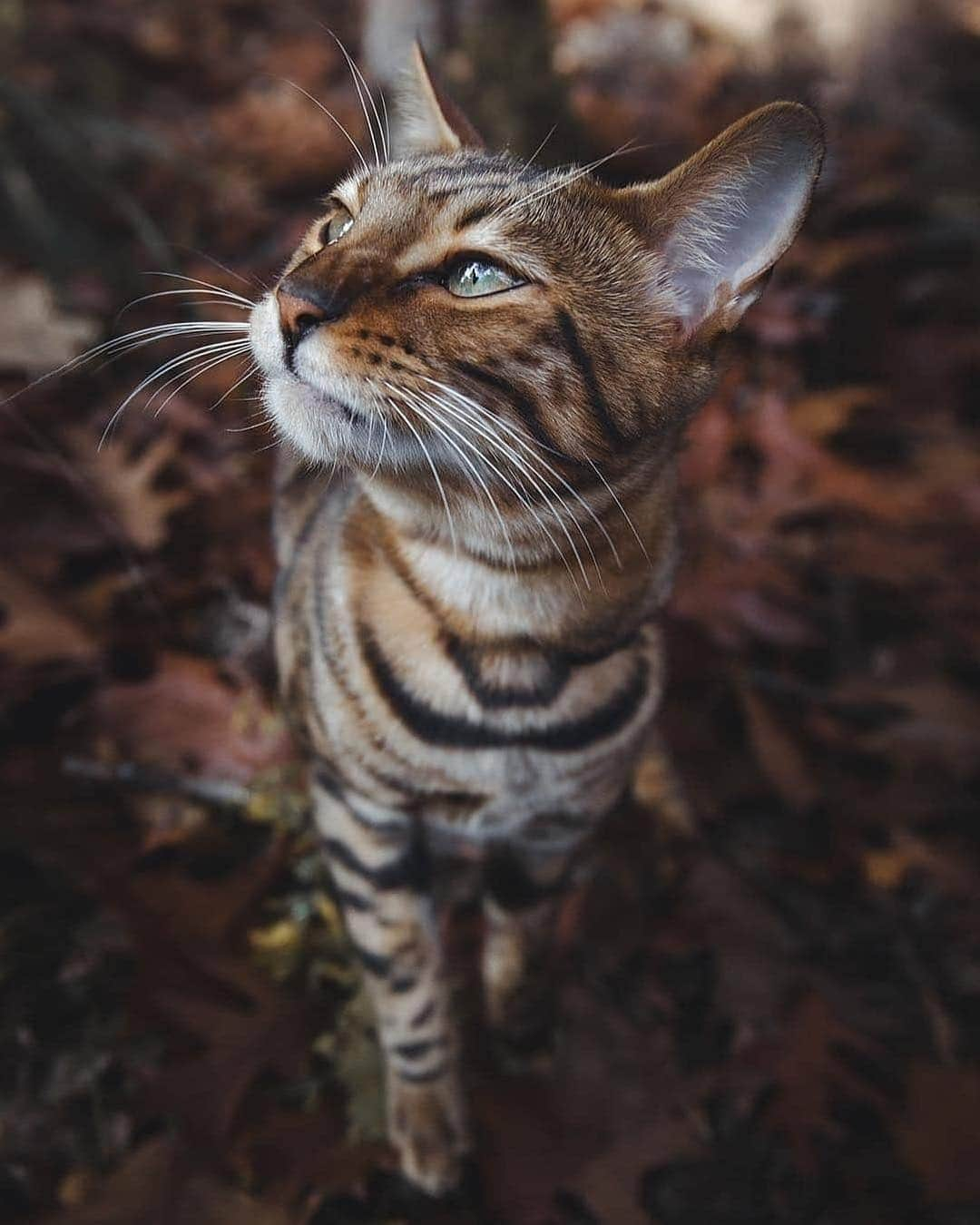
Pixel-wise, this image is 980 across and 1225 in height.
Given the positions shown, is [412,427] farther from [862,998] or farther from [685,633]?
[862,998]

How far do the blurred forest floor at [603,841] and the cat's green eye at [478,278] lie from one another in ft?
Answer: 1.22

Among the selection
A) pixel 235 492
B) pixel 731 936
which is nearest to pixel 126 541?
pixel 235 492

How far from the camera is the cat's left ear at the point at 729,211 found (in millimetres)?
1047

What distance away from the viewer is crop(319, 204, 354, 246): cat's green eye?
1.33 meters

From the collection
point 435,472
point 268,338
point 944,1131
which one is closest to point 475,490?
point 435,472

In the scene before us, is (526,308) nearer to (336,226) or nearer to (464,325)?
(464,325)

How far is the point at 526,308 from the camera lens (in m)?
1.13

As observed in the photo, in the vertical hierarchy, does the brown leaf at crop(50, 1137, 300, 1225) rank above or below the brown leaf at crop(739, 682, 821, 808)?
above

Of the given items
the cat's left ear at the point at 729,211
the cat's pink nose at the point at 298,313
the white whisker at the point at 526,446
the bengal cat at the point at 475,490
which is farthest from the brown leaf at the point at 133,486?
the cat's left ear at the point at 729,211

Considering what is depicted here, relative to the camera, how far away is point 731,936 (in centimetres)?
185

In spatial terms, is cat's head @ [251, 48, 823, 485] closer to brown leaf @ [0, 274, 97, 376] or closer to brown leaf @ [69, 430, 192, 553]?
brown leaf @ [69, 430, 192, 553]

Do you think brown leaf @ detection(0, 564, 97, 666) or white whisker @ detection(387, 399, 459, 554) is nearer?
white whisker @ detection(387, 399, 459, 554)

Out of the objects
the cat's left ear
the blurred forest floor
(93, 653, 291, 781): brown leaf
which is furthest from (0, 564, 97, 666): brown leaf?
the cat's left ear

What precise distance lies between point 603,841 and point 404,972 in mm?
572
